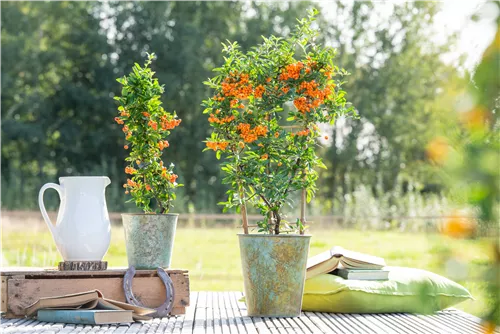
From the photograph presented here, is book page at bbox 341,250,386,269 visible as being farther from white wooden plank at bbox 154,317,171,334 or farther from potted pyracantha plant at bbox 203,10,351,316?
white wooden plank at bbox 154,317,171,334

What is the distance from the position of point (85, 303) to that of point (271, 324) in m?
0.95

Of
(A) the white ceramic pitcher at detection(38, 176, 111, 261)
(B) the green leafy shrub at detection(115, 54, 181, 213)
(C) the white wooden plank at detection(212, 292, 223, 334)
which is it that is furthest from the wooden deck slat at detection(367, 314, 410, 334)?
(A) the white ceramic pitcher at detection(38, 176, 111, 261)

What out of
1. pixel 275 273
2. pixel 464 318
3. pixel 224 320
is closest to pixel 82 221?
pixel 224 320

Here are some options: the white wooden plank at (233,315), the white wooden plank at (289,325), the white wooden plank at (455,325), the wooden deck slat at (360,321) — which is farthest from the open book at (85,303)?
the white wooden plank at (455,325)

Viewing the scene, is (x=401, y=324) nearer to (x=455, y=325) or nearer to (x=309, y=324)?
(x=455, y=325)

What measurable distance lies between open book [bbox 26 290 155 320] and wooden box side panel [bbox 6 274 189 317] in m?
0.10

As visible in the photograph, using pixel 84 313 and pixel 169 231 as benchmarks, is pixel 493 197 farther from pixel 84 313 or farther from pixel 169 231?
pixel 169 231

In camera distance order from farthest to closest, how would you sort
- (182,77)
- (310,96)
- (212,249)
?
(182,77) < (212,249) < (310,96)

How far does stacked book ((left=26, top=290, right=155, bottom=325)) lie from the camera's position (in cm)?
356

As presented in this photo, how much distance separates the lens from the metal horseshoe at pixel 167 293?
3805mm

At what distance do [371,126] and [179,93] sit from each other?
4.93 m

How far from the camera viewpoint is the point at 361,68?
60.0 ft

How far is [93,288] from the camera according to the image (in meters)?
3.83

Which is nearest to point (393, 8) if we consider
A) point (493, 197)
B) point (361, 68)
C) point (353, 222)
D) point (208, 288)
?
point (361, 68)
